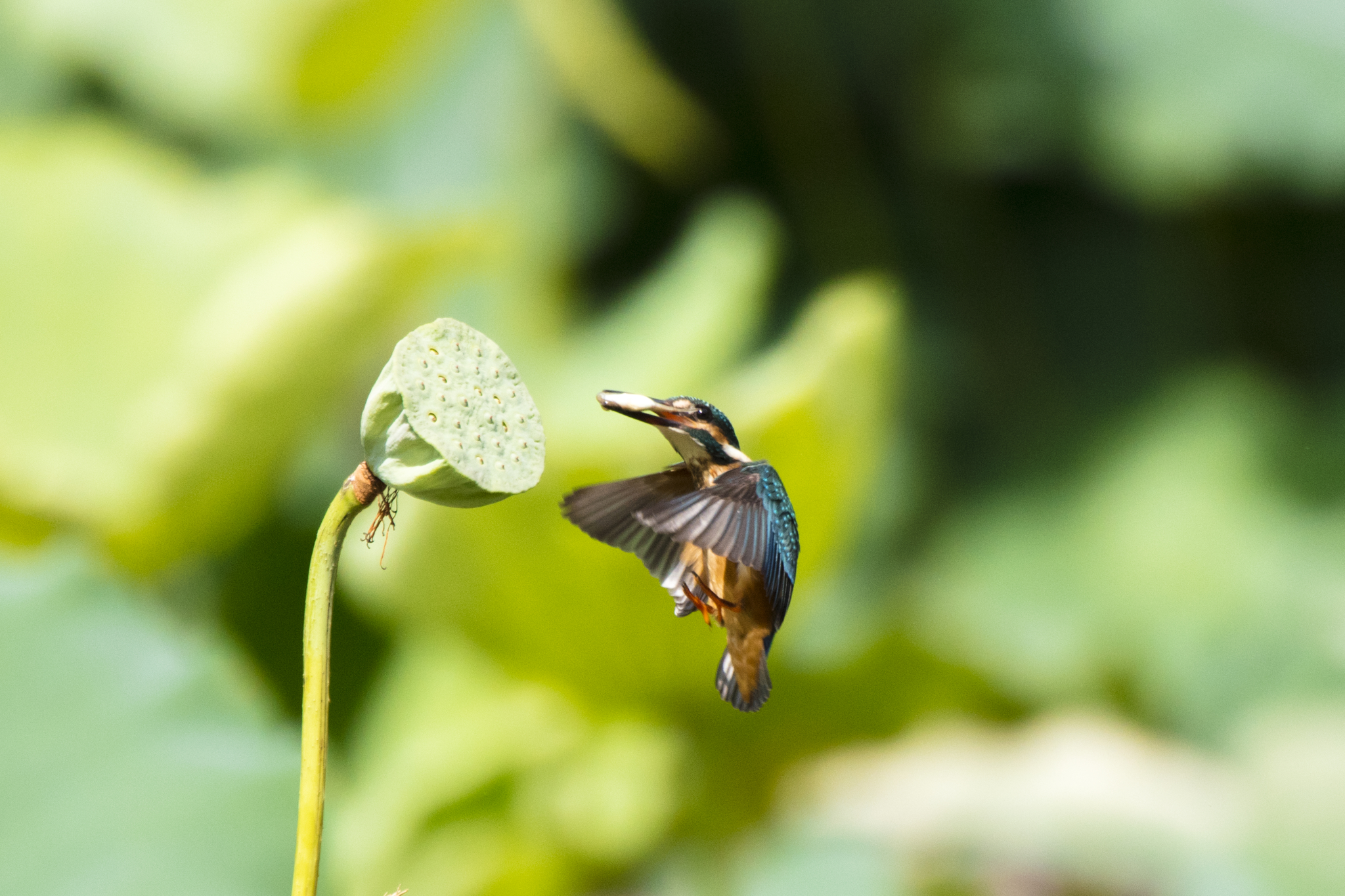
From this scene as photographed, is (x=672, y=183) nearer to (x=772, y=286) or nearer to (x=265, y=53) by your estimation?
(x=772, y=286)

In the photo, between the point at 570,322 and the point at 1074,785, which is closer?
the point at 1074,785

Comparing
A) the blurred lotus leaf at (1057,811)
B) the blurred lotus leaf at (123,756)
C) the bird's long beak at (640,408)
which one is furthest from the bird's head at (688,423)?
the blurred lotus leaf at (1057,811)

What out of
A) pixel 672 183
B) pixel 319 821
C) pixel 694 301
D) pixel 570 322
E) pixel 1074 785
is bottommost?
pixel 319 821

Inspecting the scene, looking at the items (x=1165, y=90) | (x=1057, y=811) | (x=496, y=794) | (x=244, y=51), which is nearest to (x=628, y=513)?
(x=496, y=794)

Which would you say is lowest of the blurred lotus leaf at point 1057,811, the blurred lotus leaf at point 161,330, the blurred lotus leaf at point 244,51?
the blurred lotus leaf at point 1057,811

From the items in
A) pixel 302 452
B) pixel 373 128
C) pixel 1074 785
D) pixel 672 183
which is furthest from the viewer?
pixel 672 183

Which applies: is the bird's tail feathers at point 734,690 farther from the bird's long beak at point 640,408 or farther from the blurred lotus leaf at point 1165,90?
the blurred lotus leaf at point 1165,90

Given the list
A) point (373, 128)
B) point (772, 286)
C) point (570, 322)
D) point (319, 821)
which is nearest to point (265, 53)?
point (373, 128)
